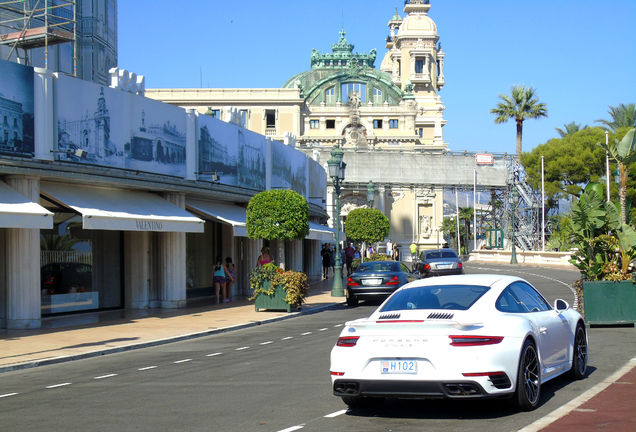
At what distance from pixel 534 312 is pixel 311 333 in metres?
9.38

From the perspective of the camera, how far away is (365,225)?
47.7 m

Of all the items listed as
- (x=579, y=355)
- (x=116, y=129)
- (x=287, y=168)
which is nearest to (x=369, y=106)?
(x=287, y=168)

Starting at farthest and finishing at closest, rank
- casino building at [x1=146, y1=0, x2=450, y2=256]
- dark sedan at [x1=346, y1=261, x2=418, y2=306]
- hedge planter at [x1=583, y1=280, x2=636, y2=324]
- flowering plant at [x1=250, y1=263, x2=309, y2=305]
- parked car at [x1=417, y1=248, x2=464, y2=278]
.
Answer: casino building at [x1=146, y1=0, x2=450, y2=256], parked car at [x1=417, y1=248, x2=464, y2=278], dark sedan at [x1=346, y1=261, x2=418, y2=306], flowering plant at [x1=250, y1=263, x2=309, y2=305], hedge planter at [x1=583, y1=280, x2=636, y2=324]

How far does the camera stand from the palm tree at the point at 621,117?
2827 inches

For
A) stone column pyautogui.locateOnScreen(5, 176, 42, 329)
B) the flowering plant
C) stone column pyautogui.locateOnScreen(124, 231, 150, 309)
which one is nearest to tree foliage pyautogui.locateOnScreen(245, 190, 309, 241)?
the flowering plant

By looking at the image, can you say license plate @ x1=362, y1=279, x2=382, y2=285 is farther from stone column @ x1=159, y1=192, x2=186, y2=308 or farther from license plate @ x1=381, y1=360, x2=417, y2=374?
license plate @ x1=381, y1=360, x2=417, y2=374

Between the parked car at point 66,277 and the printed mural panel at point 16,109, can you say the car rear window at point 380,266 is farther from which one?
the printed mural panel at point 16,109

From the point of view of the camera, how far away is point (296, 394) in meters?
9.74

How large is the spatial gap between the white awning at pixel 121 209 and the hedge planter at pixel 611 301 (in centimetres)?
1101

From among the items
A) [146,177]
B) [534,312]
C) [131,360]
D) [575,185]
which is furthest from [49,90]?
[575,185]

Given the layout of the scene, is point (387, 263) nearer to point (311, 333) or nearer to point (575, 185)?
point (311, 333)

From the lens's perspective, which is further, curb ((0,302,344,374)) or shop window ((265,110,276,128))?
shop window ((265,110,276,128))

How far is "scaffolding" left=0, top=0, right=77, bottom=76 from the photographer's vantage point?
25469mm

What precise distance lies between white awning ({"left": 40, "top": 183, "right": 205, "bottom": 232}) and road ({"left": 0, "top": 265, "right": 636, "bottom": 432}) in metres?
5.05
